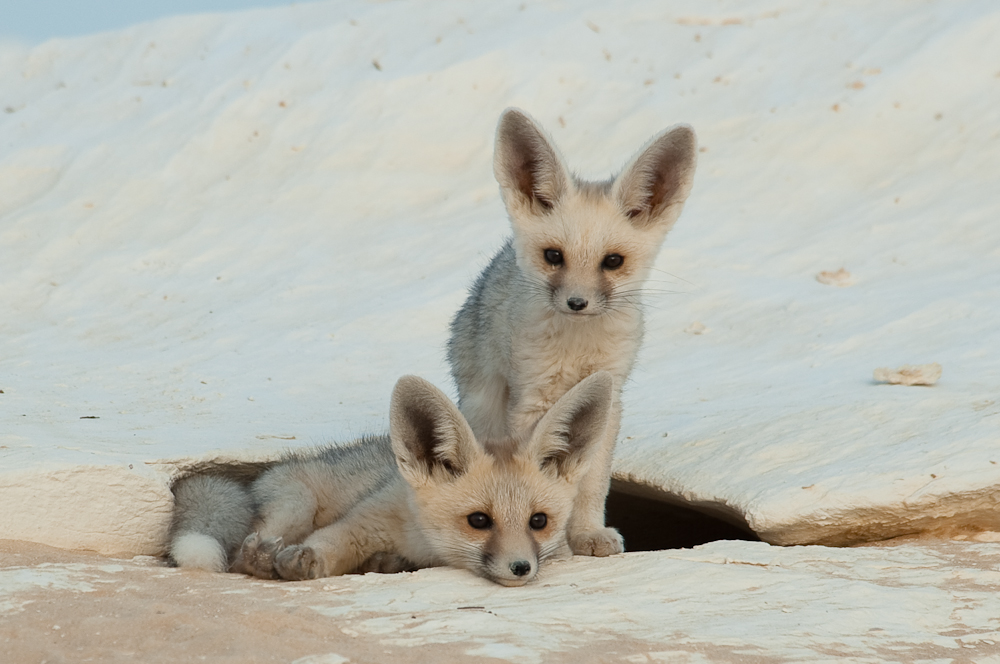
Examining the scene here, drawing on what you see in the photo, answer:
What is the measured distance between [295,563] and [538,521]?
96cm

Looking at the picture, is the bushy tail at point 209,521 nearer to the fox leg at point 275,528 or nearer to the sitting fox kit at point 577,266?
the fox leg at point 275,528

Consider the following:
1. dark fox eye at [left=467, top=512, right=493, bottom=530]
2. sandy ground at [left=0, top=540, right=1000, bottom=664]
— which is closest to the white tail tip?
sandy ground at [left=0, top=540, right=1000, bottom=664]

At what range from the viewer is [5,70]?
583 inches

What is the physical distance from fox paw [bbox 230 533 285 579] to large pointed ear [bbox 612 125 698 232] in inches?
86.7

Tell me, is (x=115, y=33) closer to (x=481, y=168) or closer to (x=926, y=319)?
(x=481, y=168)

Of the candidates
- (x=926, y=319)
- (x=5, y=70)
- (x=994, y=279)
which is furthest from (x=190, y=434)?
(x=5, y=70)

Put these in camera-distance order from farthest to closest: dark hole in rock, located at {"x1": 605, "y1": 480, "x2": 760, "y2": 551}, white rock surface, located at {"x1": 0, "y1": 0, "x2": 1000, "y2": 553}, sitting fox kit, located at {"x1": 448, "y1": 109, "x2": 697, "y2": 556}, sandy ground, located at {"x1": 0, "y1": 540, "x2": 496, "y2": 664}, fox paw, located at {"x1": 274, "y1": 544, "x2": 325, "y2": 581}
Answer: dark hole in rock, located at {"x1": 605, "y1": 480, "x2": 760, "y2": 551} → white rock surface, located at {"x1": 0, "y1": 0, "x2": 1000, "y2": 553} → sitting fox kit, located at {"x1": 448, "y1": 109, "x2": 697, "y2": 556} → fox paw, located at {"x1": 274, "y1": 544, "x2": 325, "y2": 581} → sandy ground, located at {"x1": 0, "y1": 540, "x2": 496, "y2": 664}

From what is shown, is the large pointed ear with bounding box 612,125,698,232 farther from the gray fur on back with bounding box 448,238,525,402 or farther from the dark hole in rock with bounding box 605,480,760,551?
the dark hole in rock with bounding box 605,480,760,551

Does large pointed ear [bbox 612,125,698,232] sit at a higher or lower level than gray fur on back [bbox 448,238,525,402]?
higher

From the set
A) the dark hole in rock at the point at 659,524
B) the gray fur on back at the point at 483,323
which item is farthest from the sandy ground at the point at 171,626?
the dark hole in rock at the point at 659,524

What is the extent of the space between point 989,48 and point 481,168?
18.0 ft

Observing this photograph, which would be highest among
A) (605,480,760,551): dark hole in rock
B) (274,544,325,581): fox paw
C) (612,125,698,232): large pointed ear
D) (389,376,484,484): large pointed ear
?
(612,125,698,232): large pointed ear

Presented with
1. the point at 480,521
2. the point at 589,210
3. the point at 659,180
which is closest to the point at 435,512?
the point at 480,521

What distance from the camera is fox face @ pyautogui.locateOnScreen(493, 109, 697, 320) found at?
470 centimetres
